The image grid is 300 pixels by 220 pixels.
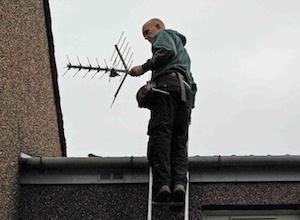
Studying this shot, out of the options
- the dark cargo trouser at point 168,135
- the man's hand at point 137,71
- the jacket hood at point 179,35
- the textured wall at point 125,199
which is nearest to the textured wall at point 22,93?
the textured wall at point 125,199

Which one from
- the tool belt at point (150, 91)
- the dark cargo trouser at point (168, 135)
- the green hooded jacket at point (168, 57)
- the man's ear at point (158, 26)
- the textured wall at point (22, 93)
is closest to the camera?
the dark cargo trouser at point (168, 135)

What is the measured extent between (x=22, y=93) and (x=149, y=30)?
73.2 inches

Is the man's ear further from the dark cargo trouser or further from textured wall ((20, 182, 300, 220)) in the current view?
textured wall ((20, 182, 300, 220))

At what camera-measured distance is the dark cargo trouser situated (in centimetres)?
763

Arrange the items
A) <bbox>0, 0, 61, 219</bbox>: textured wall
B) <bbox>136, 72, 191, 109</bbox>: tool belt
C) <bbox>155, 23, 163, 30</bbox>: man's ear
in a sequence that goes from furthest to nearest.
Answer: <bbox>155, 23, 163, 30</bbox>: man's ear < <bbox>0, 0, 61, 219</bbox>: textured wall < <bbox>136, 72, 191, 109</bbox>: tool belt

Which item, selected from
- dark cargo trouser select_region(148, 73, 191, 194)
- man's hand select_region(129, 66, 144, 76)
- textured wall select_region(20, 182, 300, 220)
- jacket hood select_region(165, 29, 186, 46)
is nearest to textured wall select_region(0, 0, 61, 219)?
textured wall select_region(20, 182, 300, 220)

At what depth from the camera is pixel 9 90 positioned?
8.91 metres

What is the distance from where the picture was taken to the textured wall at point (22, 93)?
27.4ft

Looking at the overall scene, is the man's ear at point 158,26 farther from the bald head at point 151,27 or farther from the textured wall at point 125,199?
the textured wall at point 125,199

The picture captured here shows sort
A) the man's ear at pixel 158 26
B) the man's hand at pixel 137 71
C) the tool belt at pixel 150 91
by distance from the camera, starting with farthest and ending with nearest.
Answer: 1. the man's ear at pixel 158 26
2. the man's hand at pixel 137 71
3. the tool belt at pixel 150 91

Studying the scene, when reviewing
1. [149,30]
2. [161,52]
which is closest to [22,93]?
[149,30]

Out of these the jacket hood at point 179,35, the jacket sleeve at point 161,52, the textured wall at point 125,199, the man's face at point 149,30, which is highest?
the man's face at point 149,30

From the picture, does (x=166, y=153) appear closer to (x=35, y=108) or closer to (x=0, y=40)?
(x=0, y=40)

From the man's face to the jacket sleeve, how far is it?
0.34 meters
